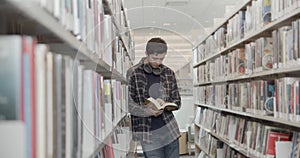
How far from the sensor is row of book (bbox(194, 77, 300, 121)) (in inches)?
83.0

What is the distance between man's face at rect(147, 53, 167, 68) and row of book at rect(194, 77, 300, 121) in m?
0.66

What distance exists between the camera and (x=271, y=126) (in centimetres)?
259

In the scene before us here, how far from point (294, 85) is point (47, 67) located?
1648 mm

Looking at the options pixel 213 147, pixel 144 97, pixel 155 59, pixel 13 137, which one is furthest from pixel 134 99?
pixel 13 137

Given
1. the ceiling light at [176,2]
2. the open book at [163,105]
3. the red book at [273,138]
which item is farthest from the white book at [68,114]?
the ceiling light at [176,2]

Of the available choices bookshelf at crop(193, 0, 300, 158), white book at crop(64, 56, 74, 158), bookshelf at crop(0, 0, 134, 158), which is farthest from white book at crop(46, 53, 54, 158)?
bookshelf at crop(193, 0, 300, 158)

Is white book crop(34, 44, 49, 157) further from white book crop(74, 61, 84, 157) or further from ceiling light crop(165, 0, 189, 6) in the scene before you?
ceiling light crop(165, 0, 189, 6)

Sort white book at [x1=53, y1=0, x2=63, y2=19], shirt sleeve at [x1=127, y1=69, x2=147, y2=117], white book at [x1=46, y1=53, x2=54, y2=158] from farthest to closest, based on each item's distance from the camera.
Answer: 1. shirt sleeve at [x1=127, y1=69, x2=147, y2=117]
2. white book at [x1=53, y1=0, x2=63, y2=19]
3. white book at [x1=46, y1=53, x2=54, y2=158]

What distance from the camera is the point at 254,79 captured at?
3041 mm

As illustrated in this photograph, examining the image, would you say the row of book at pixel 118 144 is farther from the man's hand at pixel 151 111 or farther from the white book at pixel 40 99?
the white book at pixel 40 99

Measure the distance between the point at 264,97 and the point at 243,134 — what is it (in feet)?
2.18

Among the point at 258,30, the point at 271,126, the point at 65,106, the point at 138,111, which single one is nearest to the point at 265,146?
the point at 271,126

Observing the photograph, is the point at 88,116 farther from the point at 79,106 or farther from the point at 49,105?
the point at 49,105

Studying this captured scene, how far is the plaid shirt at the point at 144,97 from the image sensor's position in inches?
118
